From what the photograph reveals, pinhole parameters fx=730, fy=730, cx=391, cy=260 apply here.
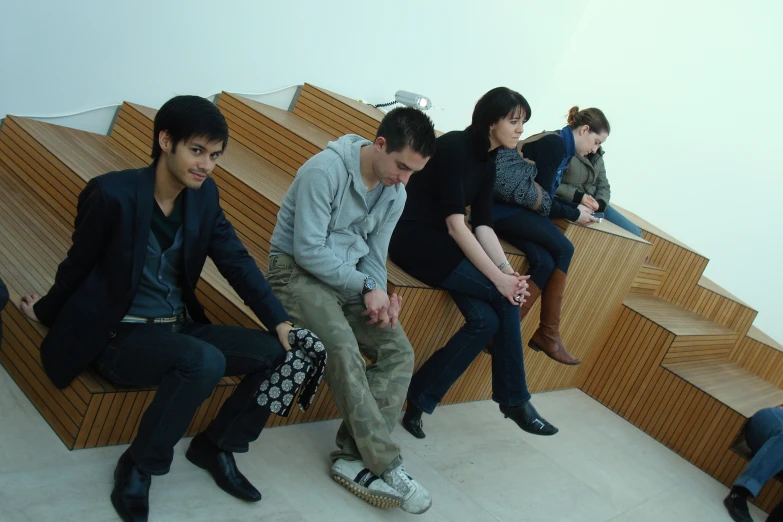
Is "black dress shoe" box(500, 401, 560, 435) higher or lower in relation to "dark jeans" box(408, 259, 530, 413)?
lower

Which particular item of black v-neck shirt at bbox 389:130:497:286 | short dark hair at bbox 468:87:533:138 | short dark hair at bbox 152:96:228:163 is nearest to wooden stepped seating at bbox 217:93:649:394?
black v-neck shirt at bbox 389:130:497:286

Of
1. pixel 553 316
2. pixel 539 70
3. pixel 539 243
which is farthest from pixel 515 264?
pixel 539 70

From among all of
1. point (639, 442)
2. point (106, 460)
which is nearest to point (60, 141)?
point (106, 460)

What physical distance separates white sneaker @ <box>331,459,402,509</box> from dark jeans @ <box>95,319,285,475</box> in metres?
0.36

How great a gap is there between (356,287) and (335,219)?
0.22m

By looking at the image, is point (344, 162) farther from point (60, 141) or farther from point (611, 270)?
point (611, 270)

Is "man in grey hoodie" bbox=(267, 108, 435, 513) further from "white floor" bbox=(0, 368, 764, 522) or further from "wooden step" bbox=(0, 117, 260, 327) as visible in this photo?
"wooden step" bbox=(0, 117, 260, 327)

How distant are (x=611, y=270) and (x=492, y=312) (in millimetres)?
1265

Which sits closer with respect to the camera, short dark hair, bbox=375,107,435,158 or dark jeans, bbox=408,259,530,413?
short dark hair, bbox=375,107,435,158

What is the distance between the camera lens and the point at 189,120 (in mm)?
1658

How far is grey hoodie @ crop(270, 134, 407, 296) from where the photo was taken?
213cm

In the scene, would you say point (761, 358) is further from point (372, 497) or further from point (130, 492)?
point (130, 492)

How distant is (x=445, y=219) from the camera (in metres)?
2.72

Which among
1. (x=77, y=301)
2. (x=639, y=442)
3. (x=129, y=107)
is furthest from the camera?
(x=639, y=442)
